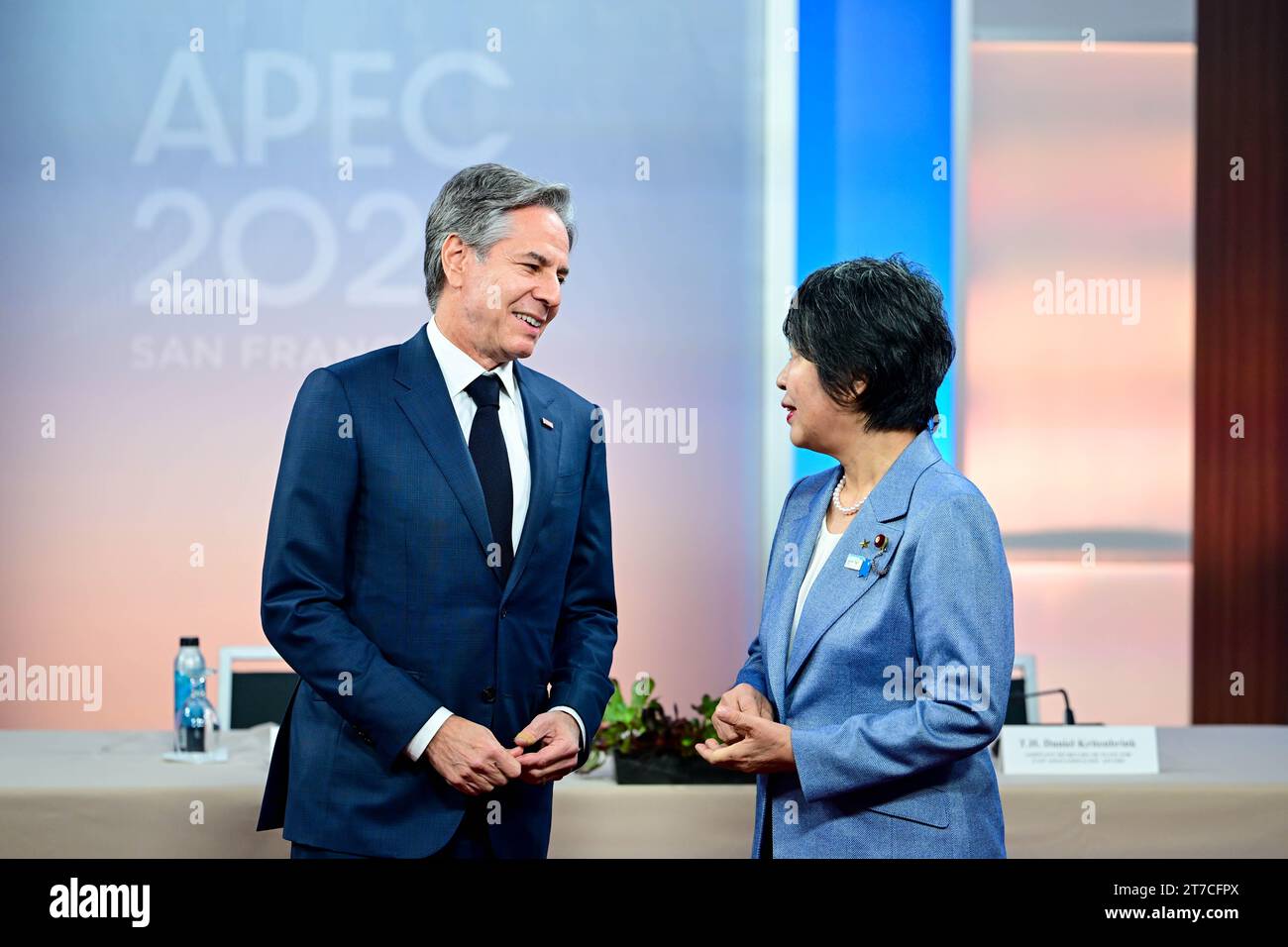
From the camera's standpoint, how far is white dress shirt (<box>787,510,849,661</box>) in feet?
5.54

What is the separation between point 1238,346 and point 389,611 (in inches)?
184

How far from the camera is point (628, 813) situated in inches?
103

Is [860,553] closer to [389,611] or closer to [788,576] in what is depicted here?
[788,576]

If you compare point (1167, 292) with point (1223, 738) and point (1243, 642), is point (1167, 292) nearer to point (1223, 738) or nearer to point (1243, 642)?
point (1243, 642)

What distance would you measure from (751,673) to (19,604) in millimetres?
3997

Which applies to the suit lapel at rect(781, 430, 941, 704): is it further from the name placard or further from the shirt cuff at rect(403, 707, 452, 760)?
the name placard

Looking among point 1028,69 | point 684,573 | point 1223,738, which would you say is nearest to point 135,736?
point 684,573

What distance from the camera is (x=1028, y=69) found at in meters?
5.22

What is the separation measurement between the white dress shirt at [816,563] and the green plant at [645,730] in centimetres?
98

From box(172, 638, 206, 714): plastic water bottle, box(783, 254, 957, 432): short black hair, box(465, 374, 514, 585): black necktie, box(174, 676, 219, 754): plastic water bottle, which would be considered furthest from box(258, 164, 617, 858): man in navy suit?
box(172, 638, 206, 714): plastic water bottle

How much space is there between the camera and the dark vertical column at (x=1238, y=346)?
5340mm

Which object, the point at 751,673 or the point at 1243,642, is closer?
the point at 751,673

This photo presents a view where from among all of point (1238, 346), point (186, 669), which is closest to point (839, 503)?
point (186, 669)

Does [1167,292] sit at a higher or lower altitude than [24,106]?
lower
